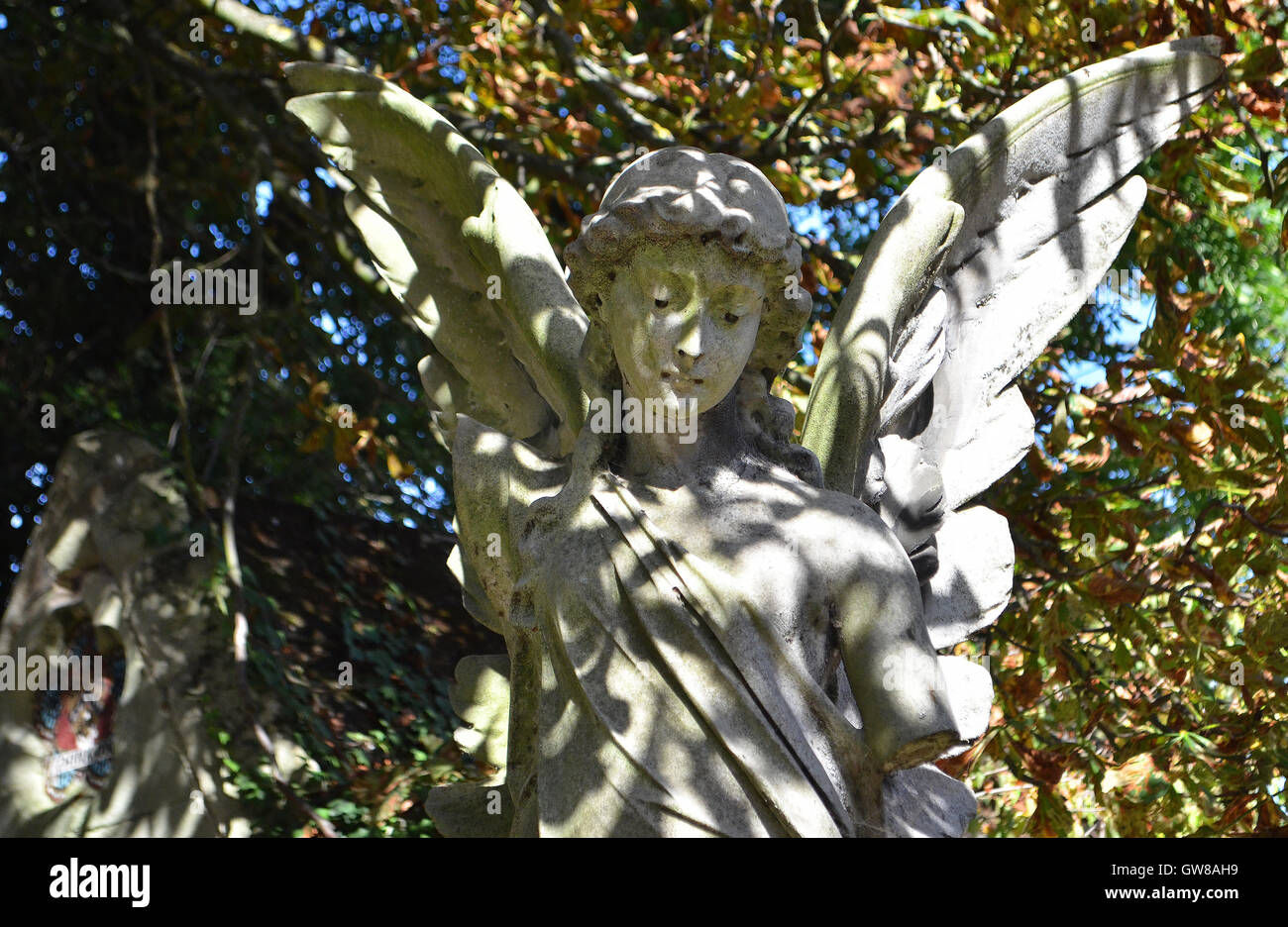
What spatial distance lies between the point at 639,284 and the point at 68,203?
6598mm

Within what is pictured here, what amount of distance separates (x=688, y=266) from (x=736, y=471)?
41cm

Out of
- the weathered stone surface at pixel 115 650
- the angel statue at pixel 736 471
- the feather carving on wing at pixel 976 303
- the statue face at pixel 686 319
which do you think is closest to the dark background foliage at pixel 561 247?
the weathered stone surface at pixel 115 650

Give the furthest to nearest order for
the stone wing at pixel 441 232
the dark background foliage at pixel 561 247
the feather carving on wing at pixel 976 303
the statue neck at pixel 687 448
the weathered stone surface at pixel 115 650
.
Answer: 1. the weathered stone surface at pixel 115 650
2. the dark background foliage at pixel 561 247
3. the stone wing at pixel 441 232
4. the feather carving on wing at pixel 976 303
5. the statue neck at pixel 687 448

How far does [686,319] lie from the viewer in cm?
263

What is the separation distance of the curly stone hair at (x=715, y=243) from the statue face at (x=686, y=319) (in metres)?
0.03

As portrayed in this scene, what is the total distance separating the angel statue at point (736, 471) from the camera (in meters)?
2.56

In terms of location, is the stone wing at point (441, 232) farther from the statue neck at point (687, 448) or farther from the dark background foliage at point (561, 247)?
the dark background foliage at point (561, 247)

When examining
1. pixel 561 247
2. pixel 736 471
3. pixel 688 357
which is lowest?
pixel 736 471

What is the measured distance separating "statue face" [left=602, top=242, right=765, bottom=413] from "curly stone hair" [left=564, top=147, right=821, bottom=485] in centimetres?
3

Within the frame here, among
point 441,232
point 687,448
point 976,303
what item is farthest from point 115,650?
point 687,448

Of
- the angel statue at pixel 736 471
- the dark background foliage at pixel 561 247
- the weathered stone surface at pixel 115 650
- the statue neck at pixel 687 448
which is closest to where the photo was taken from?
the angel statue at pixel 736 471

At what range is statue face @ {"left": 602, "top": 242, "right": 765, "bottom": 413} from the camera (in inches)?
104

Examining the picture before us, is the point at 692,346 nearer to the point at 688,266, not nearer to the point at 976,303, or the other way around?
the point at 688,266

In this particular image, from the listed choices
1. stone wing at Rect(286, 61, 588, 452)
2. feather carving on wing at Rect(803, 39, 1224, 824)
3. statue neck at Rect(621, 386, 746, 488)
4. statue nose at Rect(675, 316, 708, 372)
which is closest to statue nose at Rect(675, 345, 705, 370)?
statue nose at Rect(675, 316, 708, 372)
